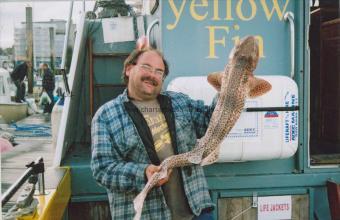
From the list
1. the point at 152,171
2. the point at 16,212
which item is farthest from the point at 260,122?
the point at 16,212

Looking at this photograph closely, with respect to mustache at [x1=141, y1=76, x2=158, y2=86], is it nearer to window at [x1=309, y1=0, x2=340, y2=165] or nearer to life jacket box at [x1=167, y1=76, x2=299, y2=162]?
life jacket box at [x1=167, y1=76, x2=299, y2=162]

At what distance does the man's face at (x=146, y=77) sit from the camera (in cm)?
278

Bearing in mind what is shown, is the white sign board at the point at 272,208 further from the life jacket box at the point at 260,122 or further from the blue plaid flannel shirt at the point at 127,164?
the blue plaid flannel shirt at the point at 127,164

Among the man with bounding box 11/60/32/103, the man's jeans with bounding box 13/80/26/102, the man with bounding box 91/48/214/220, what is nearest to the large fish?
the man with bounding box 91/48/214/220

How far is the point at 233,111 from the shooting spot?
2758mm

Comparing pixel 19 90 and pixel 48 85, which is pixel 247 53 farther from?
pixel 48 85

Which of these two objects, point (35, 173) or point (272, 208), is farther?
point (272, 208)

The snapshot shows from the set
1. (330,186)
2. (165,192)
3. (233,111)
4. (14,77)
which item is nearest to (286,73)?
(330,186)

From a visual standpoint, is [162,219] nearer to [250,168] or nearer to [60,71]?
[250,168]

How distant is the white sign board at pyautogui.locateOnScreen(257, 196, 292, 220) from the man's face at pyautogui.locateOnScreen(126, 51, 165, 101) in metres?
1.51

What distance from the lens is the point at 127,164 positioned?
2639mm

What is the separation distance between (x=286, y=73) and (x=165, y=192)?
1.61 meters

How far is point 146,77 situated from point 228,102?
0.51m

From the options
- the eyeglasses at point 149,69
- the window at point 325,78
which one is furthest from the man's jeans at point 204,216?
the window at point 325,78
